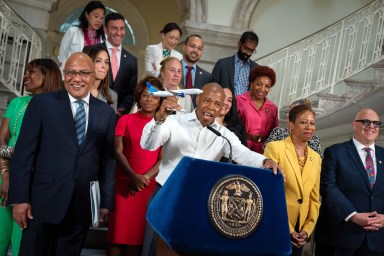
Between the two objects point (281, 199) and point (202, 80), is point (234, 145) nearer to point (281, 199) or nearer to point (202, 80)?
point (281, 199)

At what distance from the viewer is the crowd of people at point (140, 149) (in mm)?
2764

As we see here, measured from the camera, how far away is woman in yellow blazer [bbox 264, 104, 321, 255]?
361cm

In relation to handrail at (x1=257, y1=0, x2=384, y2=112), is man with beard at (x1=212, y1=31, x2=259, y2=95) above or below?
below

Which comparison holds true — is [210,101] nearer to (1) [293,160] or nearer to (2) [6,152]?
(1) [293,160]

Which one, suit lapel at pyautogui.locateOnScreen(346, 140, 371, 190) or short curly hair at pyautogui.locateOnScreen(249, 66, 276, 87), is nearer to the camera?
suit lapel at pyautogui.locateOnScreen(346, 140, 371, 190)

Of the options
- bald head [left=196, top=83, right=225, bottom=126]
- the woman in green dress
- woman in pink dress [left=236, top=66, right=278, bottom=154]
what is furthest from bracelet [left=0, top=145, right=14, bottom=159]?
woman in pink dress [left=236, top=66, right=278, bottom=154]

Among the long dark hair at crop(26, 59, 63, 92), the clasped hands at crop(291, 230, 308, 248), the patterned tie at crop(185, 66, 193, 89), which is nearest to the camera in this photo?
the long dark hair at crop(26, 59, 63, 92)

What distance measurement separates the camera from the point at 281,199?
242 centimetres

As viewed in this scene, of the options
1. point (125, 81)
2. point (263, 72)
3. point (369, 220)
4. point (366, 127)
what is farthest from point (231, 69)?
point (369, 220)

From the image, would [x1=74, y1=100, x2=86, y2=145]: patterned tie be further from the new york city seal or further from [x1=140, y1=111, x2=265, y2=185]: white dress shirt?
the new york city seal

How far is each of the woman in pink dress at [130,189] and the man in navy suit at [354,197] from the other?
123 cm

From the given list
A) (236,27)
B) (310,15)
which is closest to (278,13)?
(310,15)

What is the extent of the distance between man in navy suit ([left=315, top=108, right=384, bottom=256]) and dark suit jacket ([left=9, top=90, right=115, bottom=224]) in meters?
1.77

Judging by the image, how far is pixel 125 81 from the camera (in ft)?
15.5
